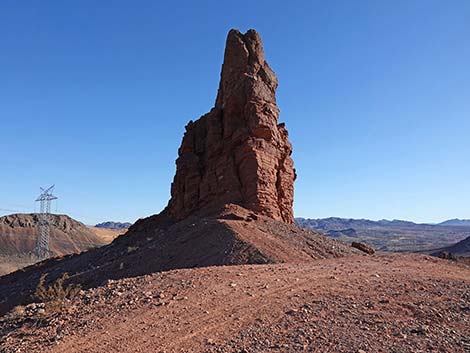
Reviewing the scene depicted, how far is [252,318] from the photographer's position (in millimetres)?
8617

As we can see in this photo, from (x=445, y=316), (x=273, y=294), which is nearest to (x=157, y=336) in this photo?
(x=273, y=294)

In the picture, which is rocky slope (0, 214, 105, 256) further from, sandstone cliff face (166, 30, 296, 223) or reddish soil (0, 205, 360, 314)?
reddish soil (0, 205, 360, 314)

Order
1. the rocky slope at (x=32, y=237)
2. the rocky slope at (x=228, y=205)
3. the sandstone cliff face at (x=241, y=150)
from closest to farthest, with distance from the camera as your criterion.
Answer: the rocky slope at (x=228, y=205)
the sandstone cliff face at (x=241, y=150)
the rocky slope at (x=32, y=237)

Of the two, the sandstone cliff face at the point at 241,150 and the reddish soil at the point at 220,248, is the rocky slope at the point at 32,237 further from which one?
the reddish soil at the point at 220,248

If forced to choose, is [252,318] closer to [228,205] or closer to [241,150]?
[228,205]

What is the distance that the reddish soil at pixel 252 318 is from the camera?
24.5 ft

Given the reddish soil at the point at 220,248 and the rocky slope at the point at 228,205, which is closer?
the reddish soil at the point at 220,248

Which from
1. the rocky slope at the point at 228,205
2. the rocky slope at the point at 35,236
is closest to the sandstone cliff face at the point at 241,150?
the rocky slope at the point at 228,205

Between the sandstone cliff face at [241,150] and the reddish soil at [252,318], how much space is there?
530 inches

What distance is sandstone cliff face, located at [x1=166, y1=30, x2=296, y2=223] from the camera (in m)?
25.8

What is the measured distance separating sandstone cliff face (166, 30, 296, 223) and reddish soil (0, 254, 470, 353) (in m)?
13.5

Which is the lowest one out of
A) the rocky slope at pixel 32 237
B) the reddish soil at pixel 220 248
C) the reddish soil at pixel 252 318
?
the reddish soil at pixel 252 318

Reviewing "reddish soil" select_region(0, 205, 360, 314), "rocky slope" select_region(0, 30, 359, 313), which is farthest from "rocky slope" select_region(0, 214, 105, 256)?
"reddish soil" select_region(0, 205, 360, 314)

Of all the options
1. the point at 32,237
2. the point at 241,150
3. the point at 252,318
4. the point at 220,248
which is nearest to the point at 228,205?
the point at 241,150
